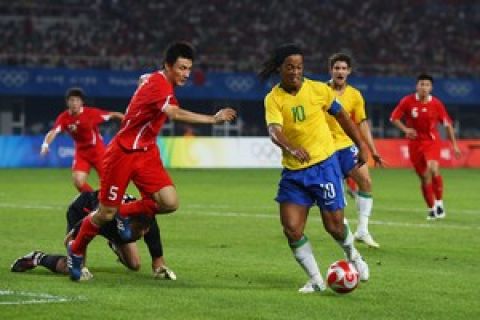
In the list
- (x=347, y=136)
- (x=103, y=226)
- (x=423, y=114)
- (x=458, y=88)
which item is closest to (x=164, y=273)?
(x=103, y=226)

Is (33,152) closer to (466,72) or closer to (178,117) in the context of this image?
(466,72)

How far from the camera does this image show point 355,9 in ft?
214

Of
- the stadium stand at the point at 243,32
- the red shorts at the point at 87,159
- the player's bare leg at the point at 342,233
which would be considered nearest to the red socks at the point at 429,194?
the red shorts at the point at 87,159

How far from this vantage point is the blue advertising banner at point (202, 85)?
179ft

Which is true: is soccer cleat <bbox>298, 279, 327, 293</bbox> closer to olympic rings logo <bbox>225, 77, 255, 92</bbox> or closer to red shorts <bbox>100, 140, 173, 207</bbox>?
red shorts <bbox>100, 140, 173, 207</bbox>

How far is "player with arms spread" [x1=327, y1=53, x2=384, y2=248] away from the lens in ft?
52.5

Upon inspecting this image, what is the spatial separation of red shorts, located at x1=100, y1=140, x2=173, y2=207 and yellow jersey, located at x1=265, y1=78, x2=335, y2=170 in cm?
138

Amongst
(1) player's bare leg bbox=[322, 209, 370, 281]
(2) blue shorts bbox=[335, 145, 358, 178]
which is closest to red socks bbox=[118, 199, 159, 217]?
(1) player's bare leg bbox=[322, 209, 370, 281]

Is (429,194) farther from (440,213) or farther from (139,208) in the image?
(139,208)

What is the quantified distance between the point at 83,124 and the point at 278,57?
11.8m

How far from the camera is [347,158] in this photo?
52.5 feet

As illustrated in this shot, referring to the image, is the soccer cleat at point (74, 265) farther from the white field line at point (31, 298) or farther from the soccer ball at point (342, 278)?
the soccer ball at point (342, 278)

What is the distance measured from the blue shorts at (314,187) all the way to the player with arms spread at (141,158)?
4.12 feet

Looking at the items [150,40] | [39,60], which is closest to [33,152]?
[39,60]
